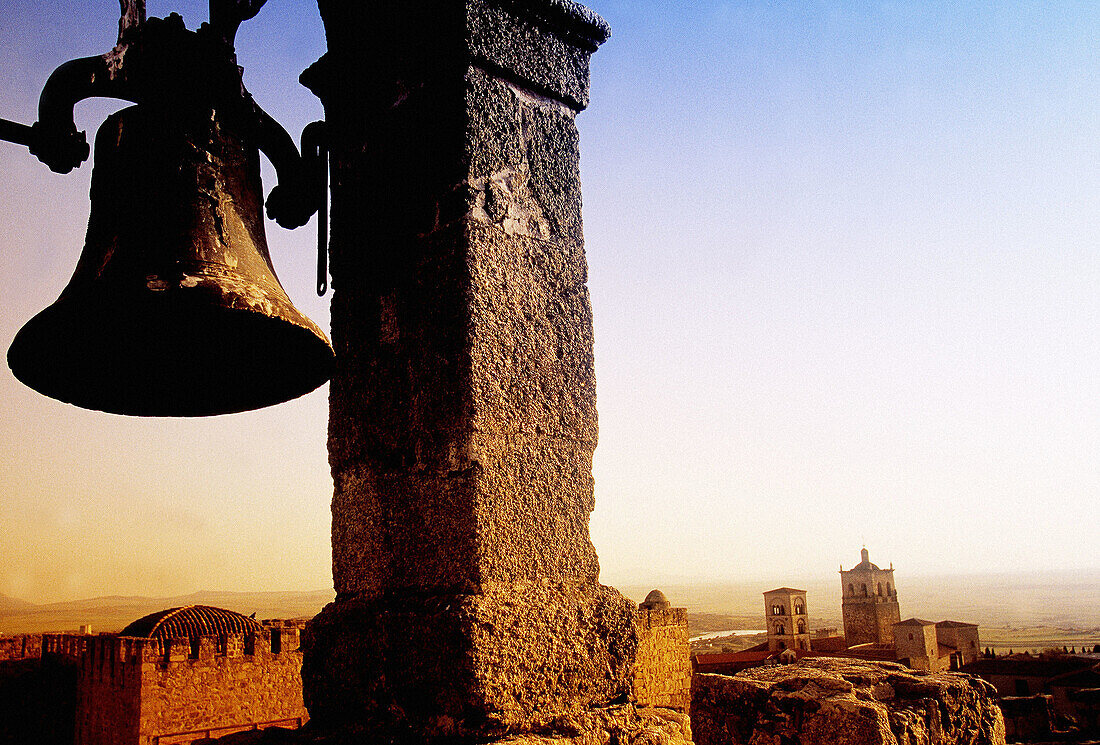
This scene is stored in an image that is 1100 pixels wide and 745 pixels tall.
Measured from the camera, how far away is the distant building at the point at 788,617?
48594 millimetres

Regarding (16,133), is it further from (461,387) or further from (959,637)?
(959,637)

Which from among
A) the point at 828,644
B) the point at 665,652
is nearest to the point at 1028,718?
the point at 665,652

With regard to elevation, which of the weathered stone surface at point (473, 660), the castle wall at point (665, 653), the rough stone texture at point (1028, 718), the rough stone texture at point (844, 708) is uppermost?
the weathered stone surface at point (473, 660)

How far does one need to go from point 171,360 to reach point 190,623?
16.0 metres

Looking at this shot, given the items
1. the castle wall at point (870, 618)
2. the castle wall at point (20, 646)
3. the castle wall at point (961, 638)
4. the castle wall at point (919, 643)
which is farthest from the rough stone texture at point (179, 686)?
the castle wall at point (870, 618)

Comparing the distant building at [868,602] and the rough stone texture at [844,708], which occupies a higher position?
the rough stone texture at [844,708]

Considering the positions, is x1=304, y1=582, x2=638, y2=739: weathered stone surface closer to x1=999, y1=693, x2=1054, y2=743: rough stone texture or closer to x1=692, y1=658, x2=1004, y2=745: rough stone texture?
x1=692, y1=658, x2=1004, y2=745: rough stone texture

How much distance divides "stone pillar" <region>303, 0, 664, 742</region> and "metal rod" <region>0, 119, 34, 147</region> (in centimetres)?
69

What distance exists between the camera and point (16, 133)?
1.59m

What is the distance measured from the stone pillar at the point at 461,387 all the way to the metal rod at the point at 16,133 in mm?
693

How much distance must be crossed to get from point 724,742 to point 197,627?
1554cm

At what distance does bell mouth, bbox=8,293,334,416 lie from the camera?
5.66 ft

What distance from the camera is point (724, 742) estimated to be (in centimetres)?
267

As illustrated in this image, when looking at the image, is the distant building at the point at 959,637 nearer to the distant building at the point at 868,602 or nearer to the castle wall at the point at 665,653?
the distant building at the point at 868,602
